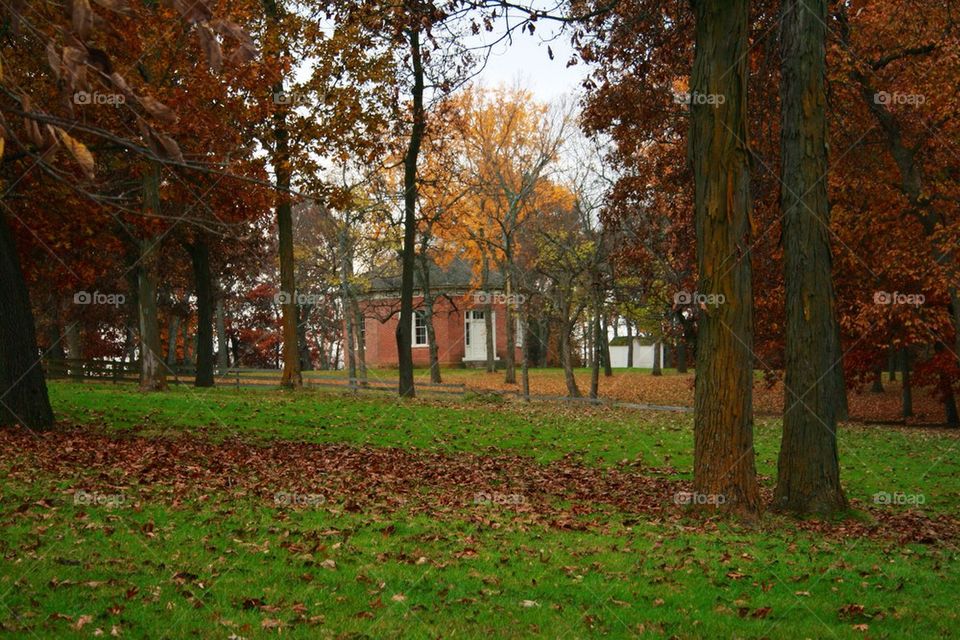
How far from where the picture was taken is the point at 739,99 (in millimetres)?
10477

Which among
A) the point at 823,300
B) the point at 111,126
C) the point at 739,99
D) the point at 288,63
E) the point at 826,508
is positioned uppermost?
the point at 288,63

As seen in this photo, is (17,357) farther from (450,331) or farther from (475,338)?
(475,338)

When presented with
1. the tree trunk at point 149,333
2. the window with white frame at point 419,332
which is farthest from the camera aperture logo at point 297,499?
the window with white frame at point 419,332

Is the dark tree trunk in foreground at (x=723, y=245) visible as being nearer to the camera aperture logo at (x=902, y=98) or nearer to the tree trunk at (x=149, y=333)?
the camera aperture logo at (x=902, y=98)

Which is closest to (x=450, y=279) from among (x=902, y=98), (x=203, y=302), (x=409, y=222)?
(x=203, y=302)

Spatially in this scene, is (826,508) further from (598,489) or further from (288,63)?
(288,63)

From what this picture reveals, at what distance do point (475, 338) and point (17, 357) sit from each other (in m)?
44.7

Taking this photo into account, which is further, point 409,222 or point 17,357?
point 409,222

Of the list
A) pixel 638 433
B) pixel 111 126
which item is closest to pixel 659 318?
pixel 638 433

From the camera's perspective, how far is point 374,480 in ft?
40.1

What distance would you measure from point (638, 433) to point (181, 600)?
15110 mm

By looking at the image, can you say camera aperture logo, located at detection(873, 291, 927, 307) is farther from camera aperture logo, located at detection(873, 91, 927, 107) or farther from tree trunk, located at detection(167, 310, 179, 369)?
tree trunk, located at detection(167, 310, 179, 369)

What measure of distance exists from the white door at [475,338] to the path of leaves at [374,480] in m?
42.9

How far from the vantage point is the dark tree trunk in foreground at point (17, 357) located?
1433 centimetres
